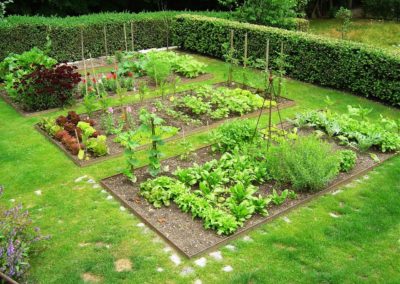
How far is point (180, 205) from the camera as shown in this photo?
5.58 meters

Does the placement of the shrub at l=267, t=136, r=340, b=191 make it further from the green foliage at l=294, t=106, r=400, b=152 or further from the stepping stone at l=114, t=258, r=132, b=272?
the stepping stone at l=114, t=258, r=132, b=272

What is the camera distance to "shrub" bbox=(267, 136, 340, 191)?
233 inches

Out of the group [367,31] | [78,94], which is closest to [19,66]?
[78,94]

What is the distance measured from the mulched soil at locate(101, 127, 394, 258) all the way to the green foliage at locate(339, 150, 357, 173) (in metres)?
0.08

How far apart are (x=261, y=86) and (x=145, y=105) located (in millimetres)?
2764

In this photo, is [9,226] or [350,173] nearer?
[9,226]

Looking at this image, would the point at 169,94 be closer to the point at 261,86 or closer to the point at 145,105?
the point at 145,105

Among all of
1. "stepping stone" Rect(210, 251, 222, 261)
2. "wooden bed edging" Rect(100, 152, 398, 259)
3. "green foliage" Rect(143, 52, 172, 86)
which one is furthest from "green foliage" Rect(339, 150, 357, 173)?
"green foliage" Rect(143, 52, 172, 86)

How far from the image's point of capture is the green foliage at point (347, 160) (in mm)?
6547

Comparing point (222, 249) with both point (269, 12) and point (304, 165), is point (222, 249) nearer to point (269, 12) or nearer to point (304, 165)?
point (304, 165)

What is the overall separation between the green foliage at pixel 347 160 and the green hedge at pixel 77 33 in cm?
886

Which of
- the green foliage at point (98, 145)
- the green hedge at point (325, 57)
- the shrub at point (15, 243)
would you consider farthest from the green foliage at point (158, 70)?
the shrub at point (15, 243)

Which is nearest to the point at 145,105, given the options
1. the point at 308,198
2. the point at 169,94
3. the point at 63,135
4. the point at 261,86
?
the point at 169,94

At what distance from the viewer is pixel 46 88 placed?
8773 mm
